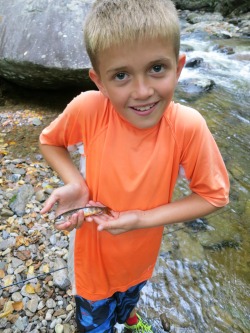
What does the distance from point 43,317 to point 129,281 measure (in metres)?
0.94

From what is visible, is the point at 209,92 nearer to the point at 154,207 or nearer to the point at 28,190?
the point at 28,190

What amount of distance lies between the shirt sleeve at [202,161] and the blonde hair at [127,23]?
0.27m

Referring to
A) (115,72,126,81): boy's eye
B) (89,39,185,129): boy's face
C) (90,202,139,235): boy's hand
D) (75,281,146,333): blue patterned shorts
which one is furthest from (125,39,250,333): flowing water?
(115,72,126,81): boy's eye

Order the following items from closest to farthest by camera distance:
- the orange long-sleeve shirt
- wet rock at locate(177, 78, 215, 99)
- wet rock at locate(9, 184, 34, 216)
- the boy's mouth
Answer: the boy's mouth
the orange long-sleeve shirt
wet rock at locate(9, 184, 34, 216)
wet rock at locate(177, 78, 215, 99)

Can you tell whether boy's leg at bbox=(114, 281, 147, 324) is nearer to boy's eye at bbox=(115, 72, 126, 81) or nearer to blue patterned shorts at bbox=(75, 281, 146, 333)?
blue patterned shorts at bbox=(75, 281, 146, 333)

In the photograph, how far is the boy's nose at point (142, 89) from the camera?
1149mm

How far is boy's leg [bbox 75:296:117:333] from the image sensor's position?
1.65 meters

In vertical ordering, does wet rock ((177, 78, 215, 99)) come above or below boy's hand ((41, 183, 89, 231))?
below

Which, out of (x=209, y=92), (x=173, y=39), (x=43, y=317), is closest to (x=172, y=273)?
(x=43, y=317)

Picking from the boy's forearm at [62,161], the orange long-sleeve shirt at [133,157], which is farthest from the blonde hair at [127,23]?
the boy's forearm at [62,161]

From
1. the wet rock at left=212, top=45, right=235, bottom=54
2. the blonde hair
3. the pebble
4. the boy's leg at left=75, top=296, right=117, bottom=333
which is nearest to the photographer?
the blonde hair

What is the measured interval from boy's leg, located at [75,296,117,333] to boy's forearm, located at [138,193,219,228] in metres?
0.56

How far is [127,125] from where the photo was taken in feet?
4.36

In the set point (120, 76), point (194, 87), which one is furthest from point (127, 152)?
point (194, 87)
